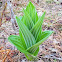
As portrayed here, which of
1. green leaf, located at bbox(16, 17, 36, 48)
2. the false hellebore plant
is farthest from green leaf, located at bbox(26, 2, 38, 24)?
green leaf, located at bbox(16, 17, 36, 48)

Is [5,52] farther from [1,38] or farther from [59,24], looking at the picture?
[59,24]

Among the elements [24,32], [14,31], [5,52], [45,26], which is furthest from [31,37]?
[45,26]

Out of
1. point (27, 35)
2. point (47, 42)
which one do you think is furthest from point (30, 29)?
point (47, 42)

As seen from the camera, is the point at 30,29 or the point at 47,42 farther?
the point at 47,42

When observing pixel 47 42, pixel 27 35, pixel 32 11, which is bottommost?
pixel 47 42

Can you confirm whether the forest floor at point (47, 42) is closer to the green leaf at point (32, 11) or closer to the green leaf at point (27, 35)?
the green leaf at point (32, 11)

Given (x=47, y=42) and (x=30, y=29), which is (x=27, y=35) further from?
(x=47, y=42)

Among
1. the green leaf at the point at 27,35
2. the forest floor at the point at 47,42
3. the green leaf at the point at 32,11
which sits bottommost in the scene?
the forest floor at the point at 47,42

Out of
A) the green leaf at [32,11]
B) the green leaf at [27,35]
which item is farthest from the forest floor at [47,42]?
the green leaf at [27,35]

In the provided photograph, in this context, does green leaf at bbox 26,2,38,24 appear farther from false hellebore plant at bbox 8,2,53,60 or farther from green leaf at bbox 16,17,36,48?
green leaf at bbox 16,17,36,48
